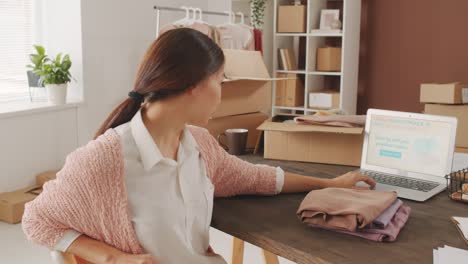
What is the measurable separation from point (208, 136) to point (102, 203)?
1.48 ft

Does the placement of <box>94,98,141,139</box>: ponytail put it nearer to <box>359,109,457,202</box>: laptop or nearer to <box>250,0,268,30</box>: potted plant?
<box>359,109,457,202</box>: laptop

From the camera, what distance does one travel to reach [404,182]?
5.80 feet

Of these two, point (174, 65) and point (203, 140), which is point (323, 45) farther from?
point (174, 65)

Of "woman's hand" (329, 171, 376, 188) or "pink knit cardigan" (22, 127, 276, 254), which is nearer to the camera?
"pink knit cardigan" (22, 127, 276, 254)

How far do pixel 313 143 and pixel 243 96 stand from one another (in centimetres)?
56

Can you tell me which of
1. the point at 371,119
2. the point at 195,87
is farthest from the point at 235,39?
the point at 195,87

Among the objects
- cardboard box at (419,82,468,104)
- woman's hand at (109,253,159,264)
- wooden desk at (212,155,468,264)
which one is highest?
cardboard box at (419,82,468,104)

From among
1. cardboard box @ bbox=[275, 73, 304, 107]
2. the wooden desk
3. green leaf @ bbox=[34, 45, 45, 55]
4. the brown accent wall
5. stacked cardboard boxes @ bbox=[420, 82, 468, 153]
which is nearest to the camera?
the wooden desk

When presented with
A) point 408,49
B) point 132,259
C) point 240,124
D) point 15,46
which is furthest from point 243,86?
point 408,49

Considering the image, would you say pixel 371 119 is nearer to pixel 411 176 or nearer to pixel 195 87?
pixel 411 176

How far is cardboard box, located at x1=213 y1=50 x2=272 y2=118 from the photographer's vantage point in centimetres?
242

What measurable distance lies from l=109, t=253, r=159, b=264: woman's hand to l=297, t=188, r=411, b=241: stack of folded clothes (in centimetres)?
41

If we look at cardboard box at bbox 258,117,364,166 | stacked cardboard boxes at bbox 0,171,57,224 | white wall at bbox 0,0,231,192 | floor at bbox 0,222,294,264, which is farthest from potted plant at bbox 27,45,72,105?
cardboard box at bbox 258,117,364,166

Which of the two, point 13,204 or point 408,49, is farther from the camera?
point 408,49
